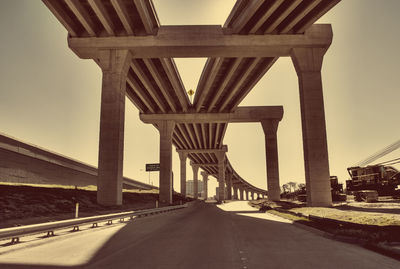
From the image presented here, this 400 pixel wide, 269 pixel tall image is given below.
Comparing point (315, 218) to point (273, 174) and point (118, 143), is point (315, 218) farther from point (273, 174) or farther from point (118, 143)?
point (273, 174)

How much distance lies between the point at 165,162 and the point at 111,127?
1042 inches

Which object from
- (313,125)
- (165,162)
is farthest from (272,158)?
(313,125)

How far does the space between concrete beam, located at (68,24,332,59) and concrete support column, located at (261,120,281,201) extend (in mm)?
26725

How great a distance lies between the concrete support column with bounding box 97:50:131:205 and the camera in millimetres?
28078

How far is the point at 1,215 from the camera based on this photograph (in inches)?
652

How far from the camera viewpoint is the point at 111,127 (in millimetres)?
29031

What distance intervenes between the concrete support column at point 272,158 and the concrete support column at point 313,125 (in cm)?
2323

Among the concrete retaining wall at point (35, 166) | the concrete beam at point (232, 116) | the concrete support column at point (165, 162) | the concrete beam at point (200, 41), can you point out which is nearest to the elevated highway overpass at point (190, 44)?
the concrete beam at point (200, 41)

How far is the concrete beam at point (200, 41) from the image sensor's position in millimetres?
30297

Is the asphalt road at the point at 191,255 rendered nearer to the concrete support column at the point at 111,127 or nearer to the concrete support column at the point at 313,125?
the concrete support column at the point at 111,127

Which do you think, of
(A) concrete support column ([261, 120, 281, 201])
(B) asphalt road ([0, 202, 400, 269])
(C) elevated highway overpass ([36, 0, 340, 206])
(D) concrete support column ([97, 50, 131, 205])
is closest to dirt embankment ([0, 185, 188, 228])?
(D) concrete support column ([97, 50, 131, 205])

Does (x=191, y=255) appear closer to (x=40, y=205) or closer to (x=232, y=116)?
(x=40, y=205)

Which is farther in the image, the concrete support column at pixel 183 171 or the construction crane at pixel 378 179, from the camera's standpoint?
the concrete support column at pixel 183 171

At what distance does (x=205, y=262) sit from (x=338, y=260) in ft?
10.8
